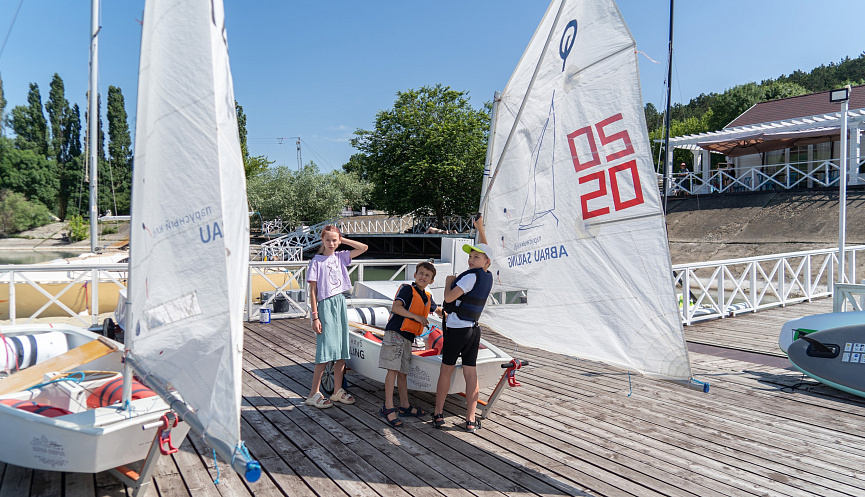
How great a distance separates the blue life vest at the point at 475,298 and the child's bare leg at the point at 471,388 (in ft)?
1.43

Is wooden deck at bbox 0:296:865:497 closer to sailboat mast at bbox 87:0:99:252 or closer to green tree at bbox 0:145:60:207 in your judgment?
sailboat mast at bbox 87:0:99:252

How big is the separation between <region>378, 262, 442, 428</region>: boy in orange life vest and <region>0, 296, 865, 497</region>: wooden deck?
1.35 feet

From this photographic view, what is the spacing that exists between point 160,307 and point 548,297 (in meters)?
2.58

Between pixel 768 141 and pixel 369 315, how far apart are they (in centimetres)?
2474

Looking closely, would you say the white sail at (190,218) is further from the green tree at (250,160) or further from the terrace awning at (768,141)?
the green tree at (250,160)

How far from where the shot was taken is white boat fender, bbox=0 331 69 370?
4973 mm

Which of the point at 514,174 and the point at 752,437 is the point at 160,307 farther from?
the point at 752,437

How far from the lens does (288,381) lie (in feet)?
19.6

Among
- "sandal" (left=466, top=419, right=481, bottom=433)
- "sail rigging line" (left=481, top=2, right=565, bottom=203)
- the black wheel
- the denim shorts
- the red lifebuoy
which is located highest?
"sail rigging line" (left=481, top=2, right=565, bottom=203)

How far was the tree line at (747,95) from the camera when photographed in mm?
45125

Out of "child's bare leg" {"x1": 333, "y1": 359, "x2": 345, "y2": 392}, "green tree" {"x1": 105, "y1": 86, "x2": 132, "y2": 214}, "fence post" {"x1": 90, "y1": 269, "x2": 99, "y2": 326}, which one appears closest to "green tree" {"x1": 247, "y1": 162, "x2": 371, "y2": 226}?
"green tree" {"x1": 105, "y1": 86, "x2": 132, "y2": 214}

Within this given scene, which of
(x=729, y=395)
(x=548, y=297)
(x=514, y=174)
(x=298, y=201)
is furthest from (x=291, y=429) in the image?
(x=298, y=201)

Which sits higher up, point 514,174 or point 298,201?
point 298,201

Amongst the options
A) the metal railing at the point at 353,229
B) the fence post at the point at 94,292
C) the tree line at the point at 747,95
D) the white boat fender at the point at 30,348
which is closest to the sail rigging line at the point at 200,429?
the white boat fender at the point at 30,348
